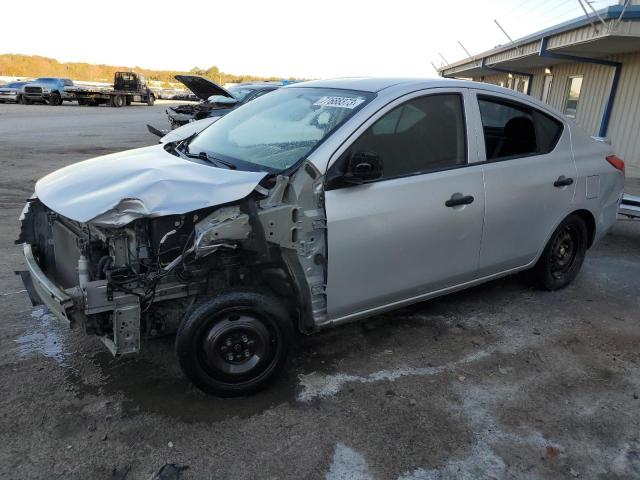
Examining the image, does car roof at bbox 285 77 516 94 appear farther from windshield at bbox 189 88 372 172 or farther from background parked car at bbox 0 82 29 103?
background parked car at bbox 0 82 29 103

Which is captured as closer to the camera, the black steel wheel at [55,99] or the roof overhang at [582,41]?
the roof overhang at [582,41]

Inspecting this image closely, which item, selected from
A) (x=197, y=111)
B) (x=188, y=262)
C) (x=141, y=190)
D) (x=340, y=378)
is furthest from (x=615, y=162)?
(x=197, y=111)

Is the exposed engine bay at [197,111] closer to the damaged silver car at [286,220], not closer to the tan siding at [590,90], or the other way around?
the damaged silver car at [286,220]

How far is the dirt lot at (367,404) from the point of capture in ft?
8.49

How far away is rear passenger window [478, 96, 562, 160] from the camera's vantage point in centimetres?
388

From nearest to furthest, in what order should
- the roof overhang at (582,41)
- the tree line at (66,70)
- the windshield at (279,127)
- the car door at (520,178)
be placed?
1. the windshield at (279,127)
2. the car door at (520,178)
3. the roof overhang at (582,41)
4. the tree line at (66,70)

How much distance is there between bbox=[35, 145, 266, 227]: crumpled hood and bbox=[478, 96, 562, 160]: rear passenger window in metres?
1.86

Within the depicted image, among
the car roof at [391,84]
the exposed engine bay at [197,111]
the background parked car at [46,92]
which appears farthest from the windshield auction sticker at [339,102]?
the background parked car at [46,92]

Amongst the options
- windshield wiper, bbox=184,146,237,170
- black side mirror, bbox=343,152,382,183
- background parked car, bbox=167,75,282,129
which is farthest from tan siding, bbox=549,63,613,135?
windshield wiper, bbox=184,146,237,170

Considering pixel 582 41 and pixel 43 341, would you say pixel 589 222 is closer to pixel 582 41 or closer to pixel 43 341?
pixel 43 341

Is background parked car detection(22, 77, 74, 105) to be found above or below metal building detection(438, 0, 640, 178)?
Answer: below

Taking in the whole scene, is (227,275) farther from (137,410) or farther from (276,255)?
(137,410)

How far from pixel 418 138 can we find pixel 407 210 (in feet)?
1.78

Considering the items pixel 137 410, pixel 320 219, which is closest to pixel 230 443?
pixel 137 410
